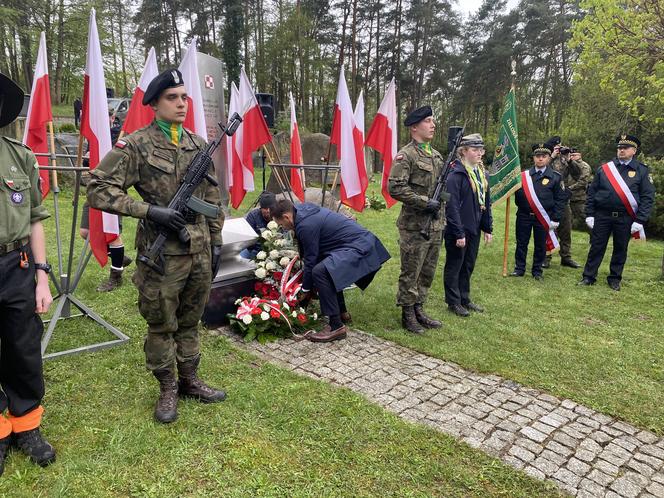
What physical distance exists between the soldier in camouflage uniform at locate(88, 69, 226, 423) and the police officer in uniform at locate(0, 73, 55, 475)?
355mm

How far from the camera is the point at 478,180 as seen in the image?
17.6 ft

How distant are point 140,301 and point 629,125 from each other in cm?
2141

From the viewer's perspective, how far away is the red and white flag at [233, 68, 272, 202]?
21.2 feet

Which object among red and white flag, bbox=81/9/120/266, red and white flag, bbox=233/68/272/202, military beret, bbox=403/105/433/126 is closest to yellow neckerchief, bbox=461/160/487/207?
military beret, bbox=403/105/433/126

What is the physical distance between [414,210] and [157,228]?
8.79ft

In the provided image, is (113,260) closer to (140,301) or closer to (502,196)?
(140,301)

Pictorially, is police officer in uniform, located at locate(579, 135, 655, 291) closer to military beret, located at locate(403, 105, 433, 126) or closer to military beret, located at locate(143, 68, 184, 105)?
military beret, located at locate(403, 105, 433, 126)

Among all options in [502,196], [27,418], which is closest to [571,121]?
[502,196]

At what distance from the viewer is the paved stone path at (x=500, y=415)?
2791 mm

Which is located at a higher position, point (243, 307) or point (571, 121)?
point (571, 121)

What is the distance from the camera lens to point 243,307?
470 centimetres

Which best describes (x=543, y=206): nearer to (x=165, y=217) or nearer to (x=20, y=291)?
(x=165, y=217)

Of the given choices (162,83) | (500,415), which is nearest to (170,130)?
(162,83)

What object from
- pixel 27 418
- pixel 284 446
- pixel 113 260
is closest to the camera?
pixel 27 418
